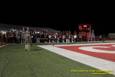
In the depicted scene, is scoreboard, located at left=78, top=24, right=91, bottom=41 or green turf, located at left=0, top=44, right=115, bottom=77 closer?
green turf, located at left=0, top=44, right=115, bottom=77

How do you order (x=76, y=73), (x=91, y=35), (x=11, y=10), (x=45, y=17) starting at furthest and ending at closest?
(x=45, y=17)
(x=11, y=10)
(x=91, y=35)
(x=76, y=73)

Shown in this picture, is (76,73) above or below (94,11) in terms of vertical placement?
below

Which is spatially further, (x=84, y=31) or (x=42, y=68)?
(x=84, y=31)

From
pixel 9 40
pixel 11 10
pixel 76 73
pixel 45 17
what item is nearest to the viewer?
pixel 76 73

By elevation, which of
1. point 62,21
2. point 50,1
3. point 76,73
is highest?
point 50,1

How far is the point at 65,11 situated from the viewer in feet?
167

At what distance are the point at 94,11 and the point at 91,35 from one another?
1424 cm

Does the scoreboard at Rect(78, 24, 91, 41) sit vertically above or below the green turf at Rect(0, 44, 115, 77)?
above

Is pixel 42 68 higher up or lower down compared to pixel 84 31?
lower down

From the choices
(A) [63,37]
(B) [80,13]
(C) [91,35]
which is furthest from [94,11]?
(A) [63,37]

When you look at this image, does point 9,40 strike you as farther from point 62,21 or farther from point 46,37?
point 62,21

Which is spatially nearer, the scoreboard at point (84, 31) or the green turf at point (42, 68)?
the green turf at point (42, 68)

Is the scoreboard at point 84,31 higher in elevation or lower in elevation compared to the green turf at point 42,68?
higher

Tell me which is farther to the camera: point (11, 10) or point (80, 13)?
point (80, 13)
